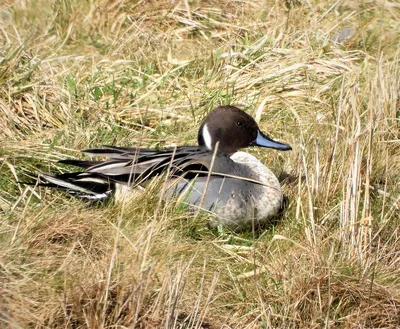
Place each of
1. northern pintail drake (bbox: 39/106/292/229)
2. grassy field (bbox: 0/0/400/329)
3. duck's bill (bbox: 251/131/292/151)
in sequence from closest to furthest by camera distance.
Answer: grassy field (bbox: 0/0/400/329) < northern pintail drake (bbox: 39/106/292/229) < duck's bill (bbox: 251/131/292/151)

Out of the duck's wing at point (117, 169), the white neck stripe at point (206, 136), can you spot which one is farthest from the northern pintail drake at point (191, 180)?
the white neck stripe at point (206, 136)

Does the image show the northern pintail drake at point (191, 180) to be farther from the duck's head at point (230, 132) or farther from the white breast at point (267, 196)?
the duck's head at point (230, 132)

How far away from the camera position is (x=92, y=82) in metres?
4.96

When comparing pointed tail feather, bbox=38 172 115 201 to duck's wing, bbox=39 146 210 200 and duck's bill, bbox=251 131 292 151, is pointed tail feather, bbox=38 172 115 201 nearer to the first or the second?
duck's wing, bbox=39 146 210 200

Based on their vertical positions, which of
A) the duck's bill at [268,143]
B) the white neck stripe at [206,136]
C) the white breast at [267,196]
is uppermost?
the white neck stripe at [206,136]

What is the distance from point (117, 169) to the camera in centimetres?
392

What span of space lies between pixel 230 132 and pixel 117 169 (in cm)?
66

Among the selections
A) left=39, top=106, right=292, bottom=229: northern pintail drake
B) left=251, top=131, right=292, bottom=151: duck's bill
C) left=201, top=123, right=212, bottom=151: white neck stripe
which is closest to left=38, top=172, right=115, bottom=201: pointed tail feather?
left=39, top=106, right=292, bottom=229: northern pintail drake

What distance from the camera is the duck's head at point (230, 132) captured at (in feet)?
14.1

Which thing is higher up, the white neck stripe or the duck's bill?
the white neck stripe

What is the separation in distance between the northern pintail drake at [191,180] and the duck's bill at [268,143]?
0.62ft

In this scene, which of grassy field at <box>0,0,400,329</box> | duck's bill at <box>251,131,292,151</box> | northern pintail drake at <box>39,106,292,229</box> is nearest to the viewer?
grassy field at <box>0,0,400,329</box>

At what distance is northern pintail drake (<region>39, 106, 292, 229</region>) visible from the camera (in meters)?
3.84

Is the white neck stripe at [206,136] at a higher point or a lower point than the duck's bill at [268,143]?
higher
